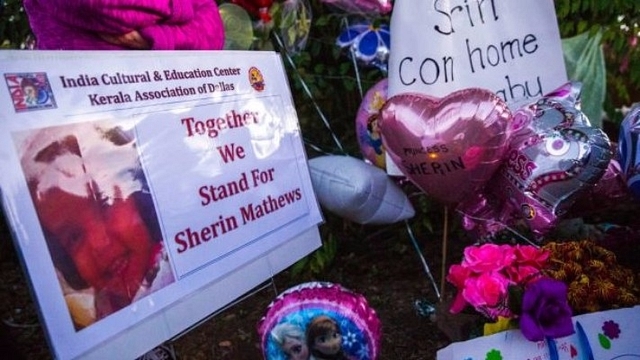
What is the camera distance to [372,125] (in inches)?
110

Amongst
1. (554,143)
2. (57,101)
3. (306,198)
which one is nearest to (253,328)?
(306,198)

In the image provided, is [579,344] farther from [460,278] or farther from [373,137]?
[373,137]

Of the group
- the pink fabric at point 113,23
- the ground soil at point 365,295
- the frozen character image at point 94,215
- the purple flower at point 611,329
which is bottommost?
the ground soil at point 365,295

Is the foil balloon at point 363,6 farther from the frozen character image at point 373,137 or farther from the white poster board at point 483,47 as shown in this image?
the frozen character image at point 373,137

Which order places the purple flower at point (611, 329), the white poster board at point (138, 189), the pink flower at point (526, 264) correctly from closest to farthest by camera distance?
the white poster board at point (138, 189) → the purple flower at point (611, 329) → the pink flower at point (526, 264)

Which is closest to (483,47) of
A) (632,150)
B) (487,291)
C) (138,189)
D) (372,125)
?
(372,125)

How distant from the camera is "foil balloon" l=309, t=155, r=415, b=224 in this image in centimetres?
257

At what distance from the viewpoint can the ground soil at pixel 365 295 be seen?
2629 millimetres

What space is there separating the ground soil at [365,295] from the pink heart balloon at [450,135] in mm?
439

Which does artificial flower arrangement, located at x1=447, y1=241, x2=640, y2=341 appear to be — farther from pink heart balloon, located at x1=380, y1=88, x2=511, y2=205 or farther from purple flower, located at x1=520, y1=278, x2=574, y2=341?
pink heart balloon, located at x1=380, y1=88, x2=511, y2=205

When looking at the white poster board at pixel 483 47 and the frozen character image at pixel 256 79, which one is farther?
the white poster board at pixel 483 47

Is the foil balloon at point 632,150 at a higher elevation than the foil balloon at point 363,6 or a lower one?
lower

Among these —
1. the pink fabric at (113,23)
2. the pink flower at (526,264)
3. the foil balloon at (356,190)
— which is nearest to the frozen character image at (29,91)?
the pink fabric at (113,23)

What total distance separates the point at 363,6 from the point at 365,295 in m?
1.32
